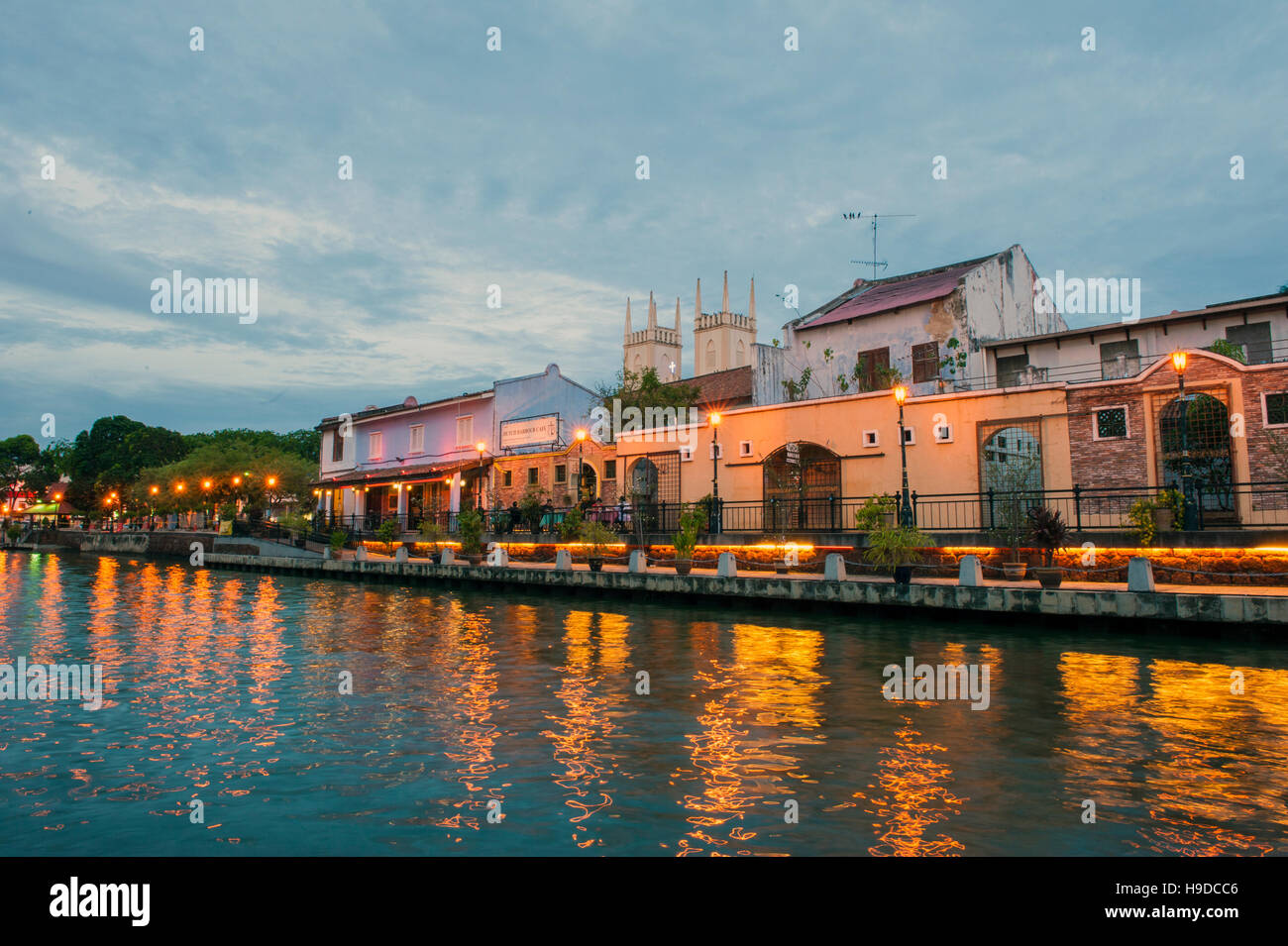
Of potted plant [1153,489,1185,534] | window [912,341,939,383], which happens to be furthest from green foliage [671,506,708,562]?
window [912,341,939,383]

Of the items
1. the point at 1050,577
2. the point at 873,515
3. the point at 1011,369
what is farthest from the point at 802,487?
the point at 1050,577

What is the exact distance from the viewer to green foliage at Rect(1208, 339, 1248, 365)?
20641mm

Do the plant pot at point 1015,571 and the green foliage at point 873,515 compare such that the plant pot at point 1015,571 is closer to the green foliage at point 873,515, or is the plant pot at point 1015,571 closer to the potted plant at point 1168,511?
the green foliage at point 873,515

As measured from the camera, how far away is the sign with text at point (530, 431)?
114ft

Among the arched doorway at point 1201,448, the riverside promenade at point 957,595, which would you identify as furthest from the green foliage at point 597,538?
the arched doorway at point 1201,448

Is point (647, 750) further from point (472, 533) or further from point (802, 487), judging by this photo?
point (472, 533)

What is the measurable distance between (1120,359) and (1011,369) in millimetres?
3244

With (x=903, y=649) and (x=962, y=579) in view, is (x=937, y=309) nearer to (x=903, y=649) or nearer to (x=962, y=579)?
(x=962, y=579)

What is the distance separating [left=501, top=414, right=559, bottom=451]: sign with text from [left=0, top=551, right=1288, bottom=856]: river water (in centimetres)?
2193

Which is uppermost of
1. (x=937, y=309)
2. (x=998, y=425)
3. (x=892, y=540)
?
(x=937, y=309)

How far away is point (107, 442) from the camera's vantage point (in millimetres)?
76688

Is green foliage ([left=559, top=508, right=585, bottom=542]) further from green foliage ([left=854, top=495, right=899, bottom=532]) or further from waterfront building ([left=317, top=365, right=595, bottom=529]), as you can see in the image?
green foliage ([left=854, top=495, right=899, bottom=532])

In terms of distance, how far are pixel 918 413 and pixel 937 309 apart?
5.89 m
